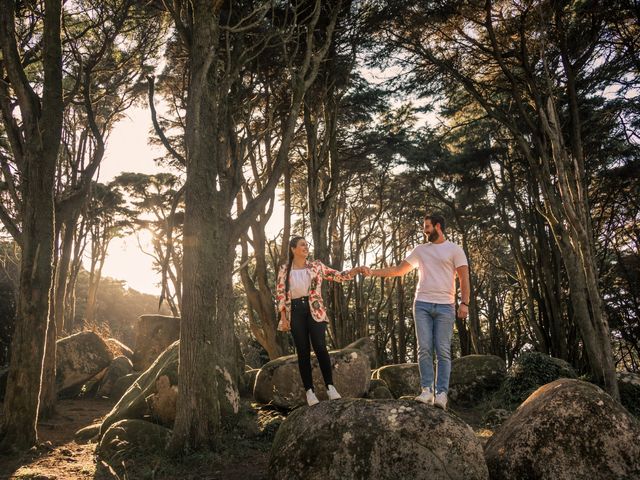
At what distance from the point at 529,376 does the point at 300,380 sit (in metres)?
4.78

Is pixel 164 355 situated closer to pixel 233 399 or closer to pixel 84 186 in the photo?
pixel 233 399

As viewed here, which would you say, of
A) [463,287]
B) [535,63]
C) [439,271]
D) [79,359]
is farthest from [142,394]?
[535,63]

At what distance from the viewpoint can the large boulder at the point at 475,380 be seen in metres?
10.8

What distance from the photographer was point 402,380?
34.4ft

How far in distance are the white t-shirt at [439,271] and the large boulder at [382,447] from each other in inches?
39.5

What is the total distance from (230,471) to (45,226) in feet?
13.7

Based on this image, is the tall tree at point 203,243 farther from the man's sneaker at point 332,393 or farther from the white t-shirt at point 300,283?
the man's sneaker at point 332,393

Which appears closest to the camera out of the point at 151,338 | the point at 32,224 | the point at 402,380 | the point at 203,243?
the point at 203,243

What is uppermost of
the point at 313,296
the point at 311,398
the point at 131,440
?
the point at 313,296

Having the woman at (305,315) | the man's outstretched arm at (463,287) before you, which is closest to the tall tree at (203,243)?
the woman at (305,315)

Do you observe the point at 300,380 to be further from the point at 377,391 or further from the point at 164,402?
the point at 164,402

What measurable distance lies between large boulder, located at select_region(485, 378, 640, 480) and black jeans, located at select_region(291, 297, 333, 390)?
176cm

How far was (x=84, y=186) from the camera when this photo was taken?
845cm

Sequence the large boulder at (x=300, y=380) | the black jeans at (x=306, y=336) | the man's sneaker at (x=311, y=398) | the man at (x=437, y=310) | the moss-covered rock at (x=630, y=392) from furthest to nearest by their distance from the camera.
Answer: the moss-covered rock at (x=630, y=392), the large boulder at (x=300, y=380), the black jeans at (x=306, y=336), the man's sneaker at (x=311, y=398), the man at (x=437, y=310)
